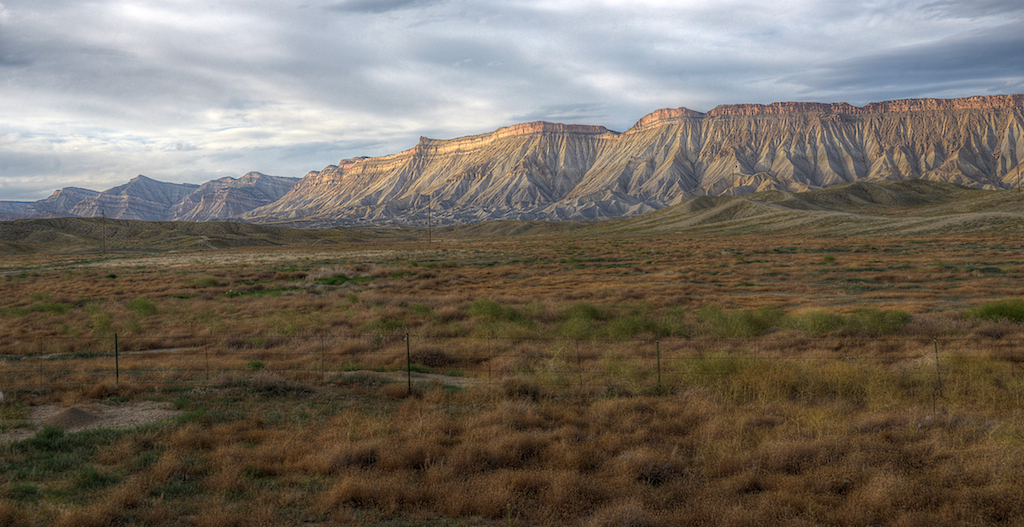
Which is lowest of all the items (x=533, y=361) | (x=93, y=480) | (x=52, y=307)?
(x=533, y=361)

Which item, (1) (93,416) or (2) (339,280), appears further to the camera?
(2) (339,280)

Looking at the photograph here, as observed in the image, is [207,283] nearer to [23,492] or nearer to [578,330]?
[578,330]

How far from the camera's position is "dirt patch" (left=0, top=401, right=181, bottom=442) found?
30.9 ft

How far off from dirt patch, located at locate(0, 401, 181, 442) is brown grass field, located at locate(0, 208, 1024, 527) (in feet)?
0.76

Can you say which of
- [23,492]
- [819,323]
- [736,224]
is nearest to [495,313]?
[819,323]

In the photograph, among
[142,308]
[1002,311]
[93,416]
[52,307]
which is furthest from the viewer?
[52,307]

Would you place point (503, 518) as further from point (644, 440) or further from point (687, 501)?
point (644, 440)

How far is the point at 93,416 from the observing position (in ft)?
33.1

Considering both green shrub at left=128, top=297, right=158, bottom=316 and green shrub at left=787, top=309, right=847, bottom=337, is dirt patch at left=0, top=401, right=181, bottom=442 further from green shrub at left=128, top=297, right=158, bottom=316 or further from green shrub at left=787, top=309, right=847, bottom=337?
green shrub at left=787, top=309, right=847, bottom=337

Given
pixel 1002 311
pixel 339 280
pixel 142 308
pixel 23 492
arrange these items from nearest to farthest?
pixel 23 492 < pixel 1002 311 < pixel 142 308 < pixel 339 280

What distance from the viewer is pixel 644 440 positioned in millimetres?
8562

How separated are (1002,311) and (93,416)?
2331 centimetres

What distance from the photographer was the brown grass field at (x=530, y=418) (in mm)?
6570

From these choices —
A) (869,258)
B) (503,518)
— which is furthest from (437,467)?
(869,258)
